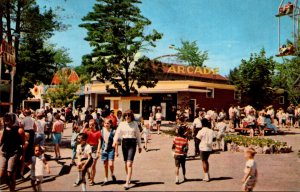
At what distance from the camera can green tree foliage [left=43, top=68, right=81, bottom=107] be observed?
47.2m

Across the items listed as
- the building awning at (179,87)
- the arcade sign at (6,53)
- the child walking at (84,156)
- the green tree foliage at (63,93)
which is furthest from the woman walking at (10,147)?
the green tree foliage at (63,93)

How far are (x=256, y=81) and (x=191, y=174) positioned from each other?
21.1 metres

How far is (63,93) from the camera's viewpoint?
155 feet

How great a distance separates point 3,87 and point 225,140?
31.2 ft

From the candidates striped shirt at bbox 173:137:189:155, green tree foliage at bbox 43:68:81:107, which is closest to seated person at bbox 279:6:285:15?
striped shirt at bbox 173:137:189:155

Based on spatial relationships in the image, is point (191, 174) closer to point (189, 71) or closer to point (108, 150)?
point (108, 150)

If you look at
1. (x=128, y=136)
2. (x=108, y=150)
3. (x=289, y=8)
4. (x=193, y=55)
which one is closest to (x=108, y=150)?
(x=108, y=150)

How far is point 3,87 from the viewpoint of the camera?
15.7 m

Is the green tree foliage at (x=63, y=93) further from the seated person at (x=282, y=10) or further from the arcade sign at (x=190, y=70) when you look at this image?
the seated person at (x=282, y=10)

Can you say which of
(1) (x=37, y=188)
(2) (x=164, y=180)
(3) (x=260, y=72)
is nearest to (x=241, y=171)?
(2) (x=164, y=180)

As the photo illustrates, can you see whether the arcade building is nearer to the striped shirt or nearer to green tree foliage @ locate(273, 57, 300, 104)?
green tree foliage @ locate(273, 57, 300, 104)

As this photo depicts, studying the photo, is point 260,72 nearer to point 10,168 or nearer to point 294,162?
point 294,162

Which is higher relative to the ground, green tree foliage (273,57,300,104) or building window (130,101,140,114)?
green tree foliage (273,57,300,104)

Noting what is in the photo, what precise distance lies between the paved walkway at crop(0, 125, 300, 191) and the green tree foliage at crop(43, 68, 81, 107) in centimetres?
3187
